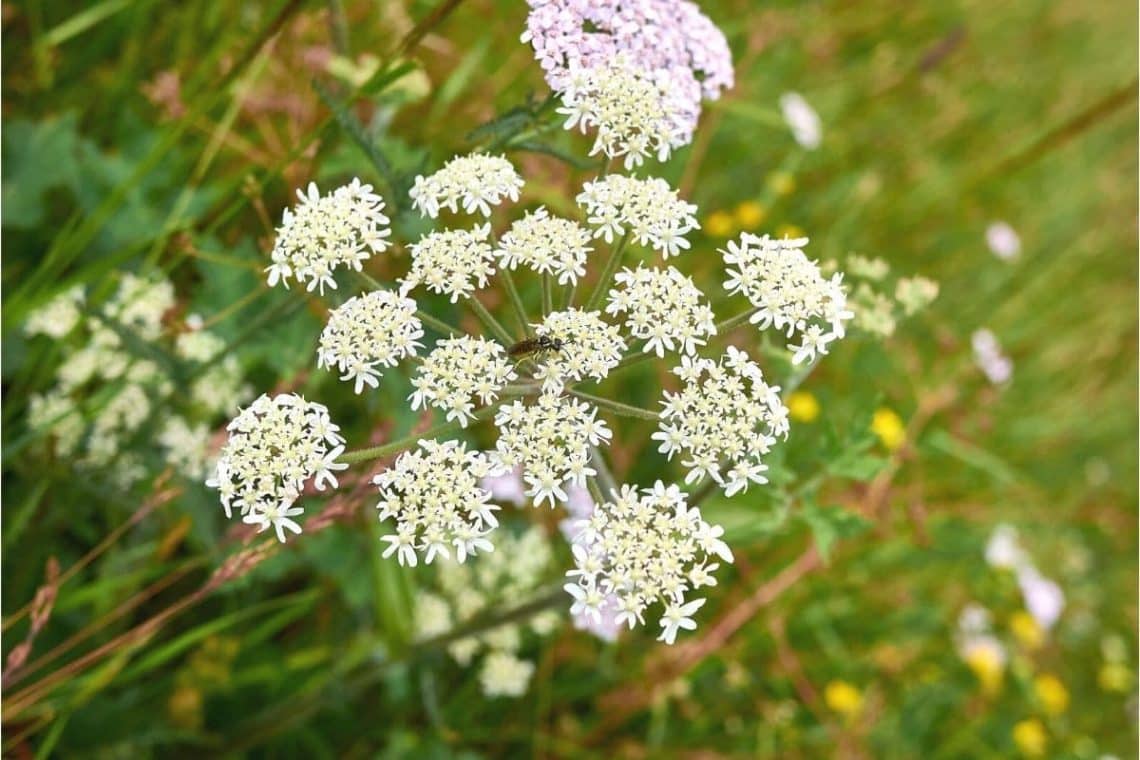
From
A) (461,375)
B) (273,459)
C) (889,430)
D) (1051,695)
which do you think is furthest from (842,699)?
(273,459)

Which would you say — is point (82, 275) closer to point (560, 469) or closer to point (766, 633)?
point (560, 469)

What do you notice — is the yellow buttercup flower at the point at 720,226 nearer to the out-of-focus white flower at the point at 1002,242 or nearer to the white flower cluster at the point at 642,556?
the out-of-focus white flower at the point at 1002,242

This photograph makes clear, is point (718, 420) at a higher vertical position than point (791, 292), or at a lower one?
lower

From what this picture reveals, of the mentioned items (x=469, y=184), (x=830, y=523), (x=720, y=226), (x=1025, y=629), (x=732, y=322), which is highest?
(x=720, y=226)

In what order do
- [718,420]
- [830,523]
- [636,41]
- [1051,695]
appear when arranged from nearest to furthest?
[718,420]
[636,41]
[830,523]
[1051,695]

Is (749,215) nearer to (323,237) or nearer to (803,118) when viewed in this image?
(803,118)

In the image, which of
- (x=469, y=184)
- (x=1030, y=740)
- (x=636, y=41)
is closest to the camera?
(x=469, y=184)

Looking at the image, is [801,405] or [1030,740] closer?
[1030,740]

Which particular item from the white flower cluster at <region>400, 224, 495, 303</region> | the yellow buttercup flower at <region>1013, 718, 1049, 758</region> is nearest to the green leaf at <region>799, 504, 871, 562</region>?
the white flower cluster at <region>400, 224, 495, 303</region>

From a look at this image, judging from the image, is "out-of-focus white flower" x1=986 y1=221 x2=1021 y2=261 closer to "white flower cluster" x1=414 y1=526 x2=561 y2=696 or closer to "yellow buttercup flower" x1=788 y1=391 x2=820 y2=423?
"yellow buttercup flower" x1=788 y1=391 x2=820 y2=423
